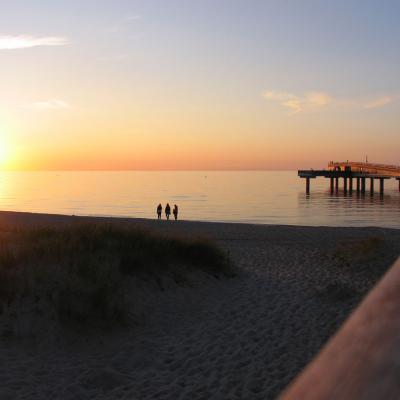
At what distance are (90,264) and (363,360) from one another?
9.12 meters

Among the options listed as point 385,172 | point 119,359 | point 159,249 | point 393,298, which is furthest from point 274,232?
point 385,172

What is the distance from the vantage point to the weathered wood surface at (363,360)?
1.17 ft

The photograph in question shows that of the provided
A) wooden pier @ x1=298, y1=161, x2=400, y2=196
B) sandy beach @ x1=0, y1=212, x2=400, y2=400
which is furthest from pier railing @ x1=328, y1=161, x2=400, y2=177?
sandy beach @ x1=0, y1=212, x2=400, y2=400

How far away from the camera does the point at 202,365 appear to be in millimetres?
7035

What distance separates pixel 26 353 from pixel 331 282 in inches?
334

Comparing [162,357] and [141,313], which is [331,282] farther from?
[162,357]

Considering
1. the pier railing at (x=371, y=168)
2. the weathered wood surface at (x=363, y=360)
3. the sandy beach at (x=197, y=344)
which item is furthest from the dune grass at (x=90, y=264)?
the pier railing at (x=371, y=168)

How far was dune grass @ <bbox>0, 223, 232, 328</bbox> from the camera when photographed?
8047 millimetres

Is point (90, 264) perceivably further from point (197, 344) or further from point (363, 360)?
point (363, 360)

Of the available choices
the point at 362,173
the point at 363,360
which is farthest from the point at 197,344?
the point at 362,173

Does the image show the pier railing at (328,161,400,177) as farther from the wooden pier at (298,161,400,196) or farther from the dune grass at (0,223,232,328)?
the dune grass at (0,223,232,328)

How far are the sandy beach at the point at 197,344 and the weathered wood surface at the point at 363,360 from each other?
609cm

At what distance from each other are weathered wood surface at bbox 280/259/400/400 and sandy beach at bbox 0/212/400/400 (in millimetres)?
6092

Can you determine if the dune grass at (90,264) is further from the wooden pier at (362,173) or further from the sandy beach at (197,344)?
the wooden pier at (362,173)
